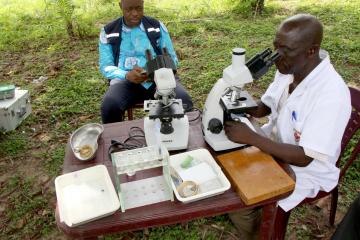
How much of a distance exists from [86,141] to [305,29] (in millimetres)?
1370

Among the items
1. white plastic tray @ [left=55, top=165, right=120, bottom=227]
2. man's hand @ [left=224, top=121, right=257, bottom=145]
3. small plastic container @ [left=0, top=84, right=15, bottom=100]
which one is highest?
man's hand @ [left=224, top=121, right=257, bottom=145]

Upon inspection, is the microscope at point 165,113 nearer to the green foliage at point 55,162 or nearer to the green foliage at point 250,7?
the green foliage at point 55,162

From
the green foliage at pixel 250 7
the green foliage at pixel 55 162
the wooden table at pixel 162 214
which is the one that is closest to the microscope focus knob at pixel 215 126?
the wooden table at pixel 162 214

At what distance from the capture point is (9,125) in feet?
12.3

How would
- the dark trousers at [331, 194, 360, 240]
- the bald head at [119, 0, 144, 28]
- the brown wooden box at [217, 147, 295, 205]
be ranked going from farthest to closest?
1. the bald head at [119, 0, 144, 28]
2. the dark trousers at [331, 194, 360, 240]
3. the brown wooden box at [217, 147, 295, 205]

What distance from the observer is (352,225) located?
5.68 feet

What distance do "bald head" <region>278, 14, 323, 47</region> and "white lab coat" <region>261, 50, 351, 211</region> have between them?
0.15m

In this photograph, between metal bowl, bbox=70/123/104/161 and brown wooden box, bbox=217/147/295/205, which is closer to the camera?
brown wooden box, bbox=217/147/295/205

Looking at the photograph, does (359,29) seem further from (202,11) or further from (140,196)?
(140,196)

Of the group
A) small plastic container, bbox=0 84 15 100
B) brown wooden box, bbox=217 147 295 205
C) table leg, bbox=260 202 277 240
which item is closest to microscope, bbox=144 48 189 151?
brown wooden box, bbox=217 147 295 205

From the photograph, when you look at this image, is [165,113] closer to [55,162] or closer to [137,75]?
[137,75]

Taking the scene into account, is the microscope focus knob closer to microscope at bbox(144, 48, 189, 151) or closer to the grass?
microscope at bbox(144, 48, 189, 151)

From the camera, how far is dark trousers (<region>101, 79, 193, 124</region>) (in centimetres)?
297

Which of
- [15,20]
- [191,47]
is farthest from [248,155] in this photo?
[15,20]
